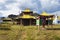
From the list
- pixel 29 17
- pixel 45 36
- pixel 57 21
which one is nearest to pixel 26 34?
pixel 45 36

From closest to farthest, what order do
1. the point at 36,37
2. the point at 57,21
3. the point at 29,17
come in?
the point at 36,37, the point at 29,17, the point at 57,21

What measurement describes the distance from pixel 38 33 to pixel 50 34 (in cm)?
63

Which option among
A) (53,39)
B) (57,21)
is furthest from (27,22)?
(53,39)

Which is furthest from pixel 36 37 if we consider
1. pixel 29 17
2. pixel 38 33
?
pixel 29 17

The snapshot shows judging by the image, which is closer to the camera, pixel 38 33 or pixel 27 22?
pixel 38 33

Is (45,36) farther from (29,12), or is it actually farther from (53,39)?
(29,12)

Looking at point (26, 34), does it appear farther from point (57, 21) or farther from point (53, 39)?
point (57, 21)

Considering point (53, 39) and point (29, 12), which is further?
point (29, 12)

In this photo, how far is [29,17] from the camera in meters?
55.9

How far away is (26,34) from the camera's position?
12062 mm

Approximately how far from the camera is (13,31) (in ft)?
39.3

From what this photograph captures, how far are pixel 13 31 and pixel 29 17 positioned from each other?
43.9m

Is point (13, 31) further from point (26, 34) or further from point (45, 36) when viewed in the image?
point (45, 36)

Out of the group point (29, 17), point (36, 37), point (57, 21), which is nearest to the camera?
point (36, 37)
